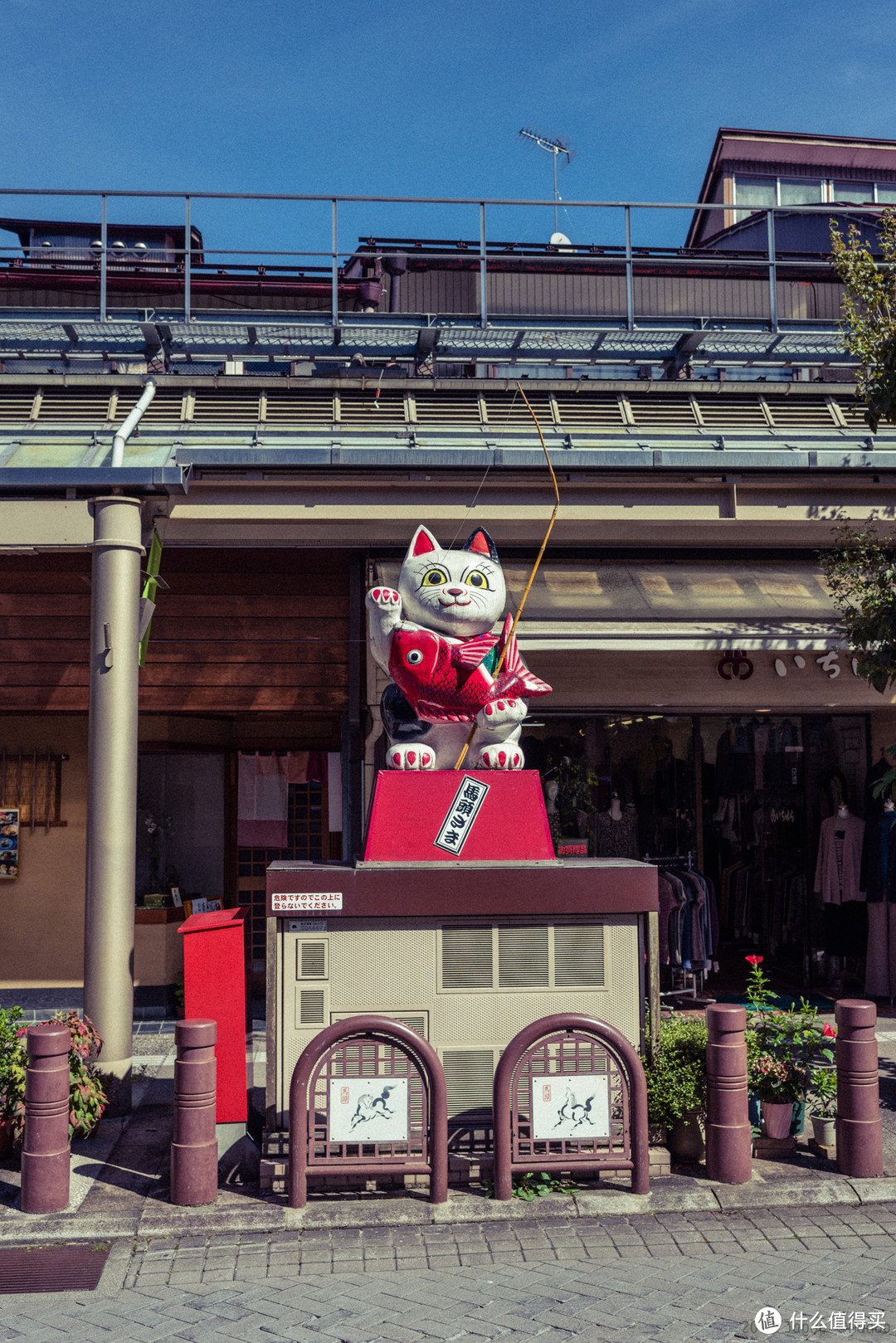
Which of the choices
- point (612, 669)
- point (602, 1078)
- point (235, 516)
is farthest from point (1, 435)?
point (602, 1078)

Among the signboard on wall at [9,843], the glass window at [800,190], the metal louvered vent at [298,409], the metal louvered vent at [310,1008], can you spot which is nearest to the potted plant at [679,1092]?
the metal louvered vent at [310,1008]

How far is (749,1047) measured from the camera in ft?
24.0

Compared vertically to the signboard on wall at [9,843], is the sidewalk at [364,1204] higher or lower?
lower

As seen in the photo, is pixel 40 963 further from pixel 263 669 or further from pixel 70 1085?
pixel 70 1085

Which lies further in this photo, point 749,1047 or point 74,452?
point 74,452

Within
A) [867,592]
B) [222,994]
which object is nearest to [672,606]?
[867,592]

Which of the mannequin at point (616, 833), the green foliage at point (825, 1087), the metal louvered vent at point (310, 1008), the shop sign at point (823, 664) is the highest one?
the shop sign at point (823, 664)

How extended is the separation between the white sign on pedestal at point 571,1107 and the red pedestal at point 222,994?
1.83 meters

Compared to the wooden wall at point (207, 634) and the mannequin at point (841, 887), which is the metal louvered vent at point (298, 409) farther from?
the mannequin at point (841, 887)

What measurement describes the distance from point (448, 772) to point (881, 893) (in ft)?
19.3

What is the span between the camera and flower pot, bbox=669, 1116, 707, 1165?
6.86 meters

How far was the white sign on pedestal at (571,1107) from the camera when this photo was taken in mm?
6289

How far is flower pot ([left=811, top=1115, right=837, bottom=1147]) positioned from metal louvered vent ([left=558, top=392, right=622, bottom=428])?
22.3 feet

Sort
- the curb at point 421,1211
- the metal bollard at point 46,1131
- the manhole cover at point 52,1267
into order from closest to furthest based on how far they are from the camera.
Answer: the manhole cover at point 52,1267 < the curb at point 421,1211 < the metal bollard at point 46,1131
